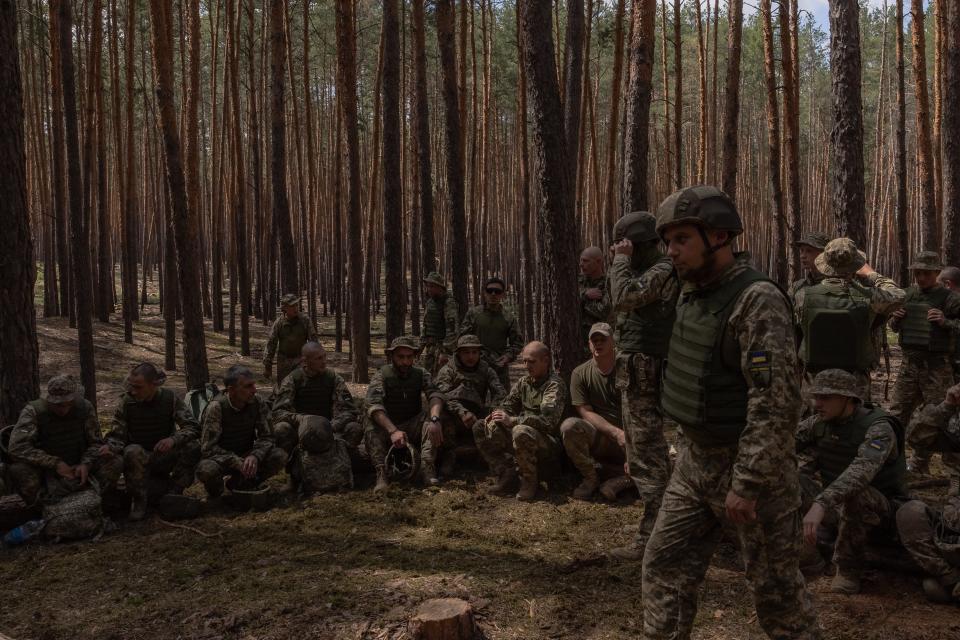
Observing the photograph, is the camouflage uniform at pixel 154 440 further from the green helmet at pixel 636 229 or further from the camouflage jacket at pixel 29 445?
the green helmet at pixel 636 229

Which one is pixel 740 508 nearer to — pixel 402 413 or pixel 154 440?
pixel 402 413

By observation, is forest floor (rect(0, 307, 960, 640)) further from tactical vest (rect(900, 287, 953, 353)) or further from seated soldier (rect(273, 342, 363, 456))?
tactical vest (rect(900, 287, 953, 353))

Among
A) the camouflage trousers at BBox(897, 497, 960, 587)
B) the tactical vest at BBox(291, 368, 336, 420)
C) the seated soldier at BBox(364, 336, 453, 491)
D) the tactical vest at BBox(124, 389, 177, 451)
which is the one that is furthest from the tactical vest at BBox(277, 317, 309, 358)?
the camouflage trousers at BBox(897, 497, 960, 587)

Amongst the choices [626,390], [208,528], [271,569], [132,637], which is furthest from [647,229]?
[208,528]

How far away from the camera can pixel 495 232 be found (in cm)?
3008

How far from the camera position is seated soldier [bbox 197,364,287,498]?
6094mm

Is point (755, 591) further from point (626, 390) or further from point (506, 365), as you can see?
point (506, 365)

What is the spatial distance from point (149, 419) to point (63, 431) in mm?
655

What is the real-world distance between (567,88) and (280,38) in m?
4.85

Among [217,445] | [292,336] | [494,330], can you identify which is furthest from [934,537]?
[292,336]

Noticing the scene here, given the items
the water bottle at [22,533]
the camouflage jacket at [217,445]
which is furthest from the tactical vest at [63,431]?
the camouflage jacket at [217,445]

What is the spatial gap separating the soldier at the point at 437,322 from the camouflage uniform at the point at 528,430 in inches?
112

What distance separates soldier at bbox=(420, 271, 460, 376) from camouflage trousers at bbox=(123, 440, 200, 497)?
376 cm

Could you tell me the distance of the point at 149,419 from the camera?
6098mm
